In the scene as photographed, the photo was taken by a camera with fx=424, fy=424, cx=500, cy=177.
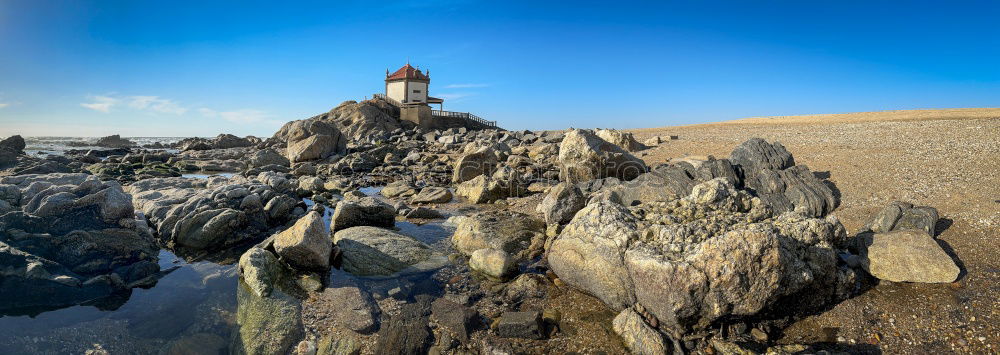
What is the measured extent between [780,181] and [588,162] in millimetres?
7372

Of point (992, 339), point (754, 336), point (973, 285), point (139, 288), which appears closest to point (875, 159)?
point (973, 285)

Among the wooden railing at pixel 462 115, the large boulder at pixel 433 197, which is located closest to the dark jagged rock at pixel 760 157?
the large boulder at pixel 433 197

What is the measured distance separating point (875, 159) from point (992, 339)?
13.3 metres

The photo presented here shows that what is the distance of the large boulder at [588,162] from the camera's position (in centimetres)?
1892

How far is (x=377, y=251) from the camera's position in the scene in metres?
10.9

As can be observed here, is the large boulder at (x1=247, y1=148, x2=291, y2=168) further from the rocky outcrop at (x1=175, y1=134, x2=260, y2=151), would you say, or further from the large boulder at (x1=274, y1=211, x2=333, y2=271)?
the large boulder at (x1=274, y1=211, x2=333, y2=271)

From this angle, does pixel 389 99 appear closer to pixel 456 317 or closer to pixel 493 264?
pixel 493 264

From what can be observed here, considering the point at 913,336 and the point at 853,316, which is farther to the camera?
the point at 853,316

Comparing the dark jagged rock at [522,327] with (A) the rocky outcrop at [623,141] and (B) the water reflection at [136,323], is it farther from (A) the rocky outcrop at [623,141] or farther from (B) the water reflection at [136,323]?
(A) the rocky outcrop at [623,141]

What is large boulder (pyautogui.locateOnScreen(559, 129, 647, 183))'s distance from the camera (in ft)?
62.1

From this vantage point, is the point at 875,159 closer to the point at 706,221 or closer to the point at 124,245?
the point at 706,221

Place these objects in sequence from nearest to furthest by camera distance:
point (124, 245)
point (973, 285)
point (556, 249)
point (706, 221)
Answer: point (973, 285) → point (706, 221) → point (556, 249) → point (124, 245)

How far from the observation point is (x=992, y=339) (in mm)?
6562

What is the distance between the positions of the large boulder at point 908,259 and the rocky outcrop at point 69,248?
15.7 m
